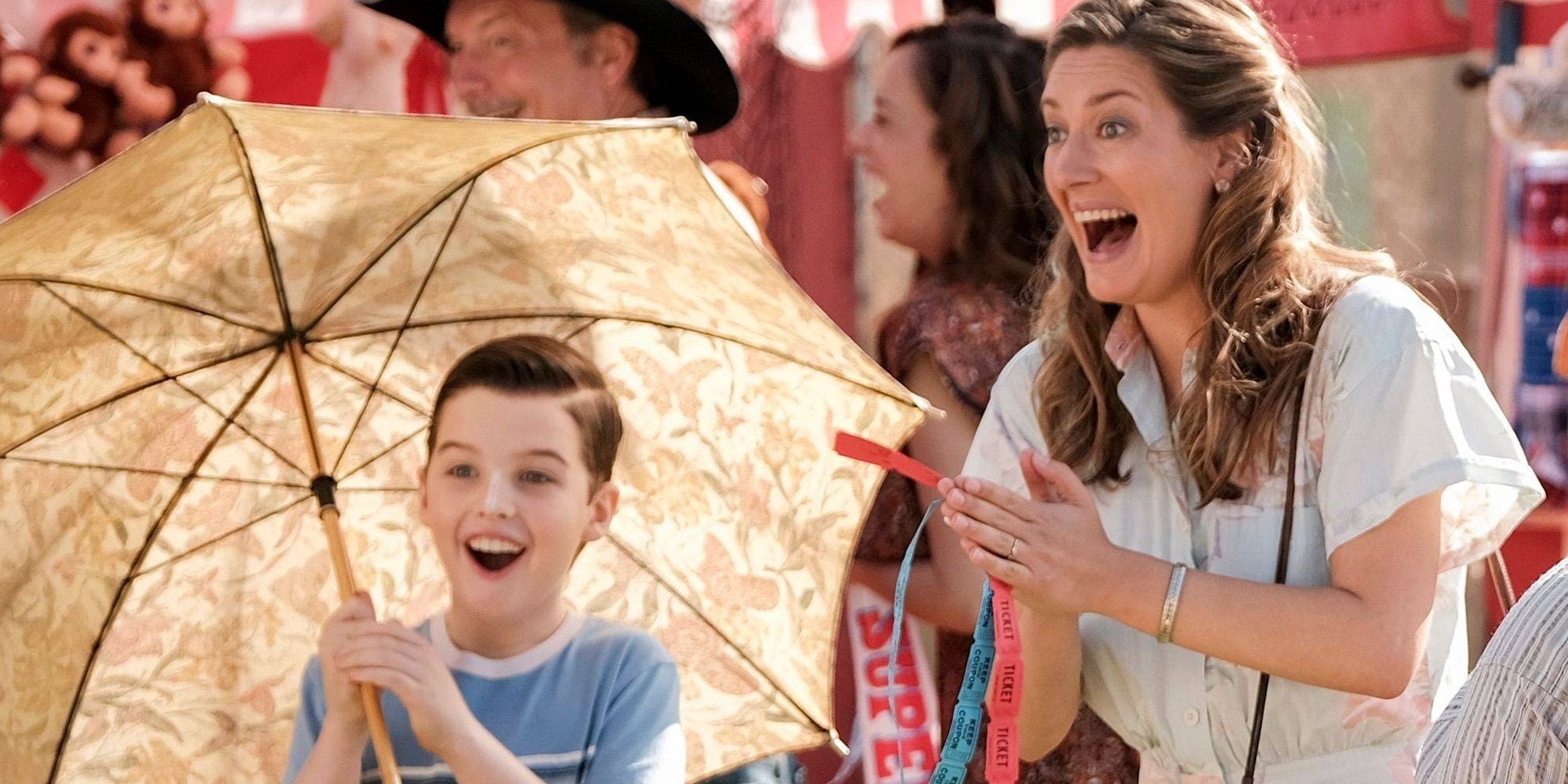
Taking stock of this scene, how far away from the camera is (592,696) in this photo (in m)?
2.12

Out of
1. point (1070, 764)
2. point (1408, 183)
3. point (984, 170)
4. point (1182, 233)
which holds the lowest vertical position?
point (1070, 764)

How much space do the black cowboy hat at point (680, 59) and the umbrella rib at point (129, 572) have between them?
0.97m

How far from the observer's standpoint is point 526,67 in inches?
115

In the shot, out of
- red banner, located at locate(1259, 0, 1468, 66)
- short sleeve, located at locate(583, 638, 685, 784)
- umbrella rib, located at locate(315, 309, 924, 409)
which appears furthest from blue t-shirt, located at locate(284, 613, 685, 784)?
red banner, located at locate(1259, 0, 1468, 66)

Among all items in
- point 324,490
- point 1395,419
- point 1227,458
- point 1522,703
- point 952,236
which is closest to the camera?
point 1522,703

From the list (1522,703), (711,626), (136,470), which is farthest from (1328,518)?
(136,470)

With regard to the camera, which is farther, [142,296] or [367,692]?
[142,296]

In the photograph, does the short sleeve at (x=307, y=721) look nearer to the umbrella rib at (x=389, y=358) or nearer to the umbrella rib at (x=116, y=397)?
the umbrella rib at (x=389, y=358)

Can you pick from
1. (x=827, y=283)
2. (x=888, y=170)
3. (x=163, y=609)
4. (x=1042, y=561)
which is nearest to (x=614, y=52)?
(x=888, y=170)

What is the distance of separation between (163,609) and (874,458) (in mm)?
927

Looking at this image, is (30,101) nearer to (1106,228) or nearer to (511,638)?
(511,638)

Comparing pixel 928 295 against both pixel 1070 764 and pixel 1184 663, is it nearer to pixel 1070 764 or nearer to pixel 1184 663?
pixel 1070 764

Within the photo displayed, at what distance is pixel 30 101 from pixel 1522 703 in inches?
149

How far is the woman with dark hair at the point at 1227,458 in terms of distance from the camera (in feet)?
6.04
